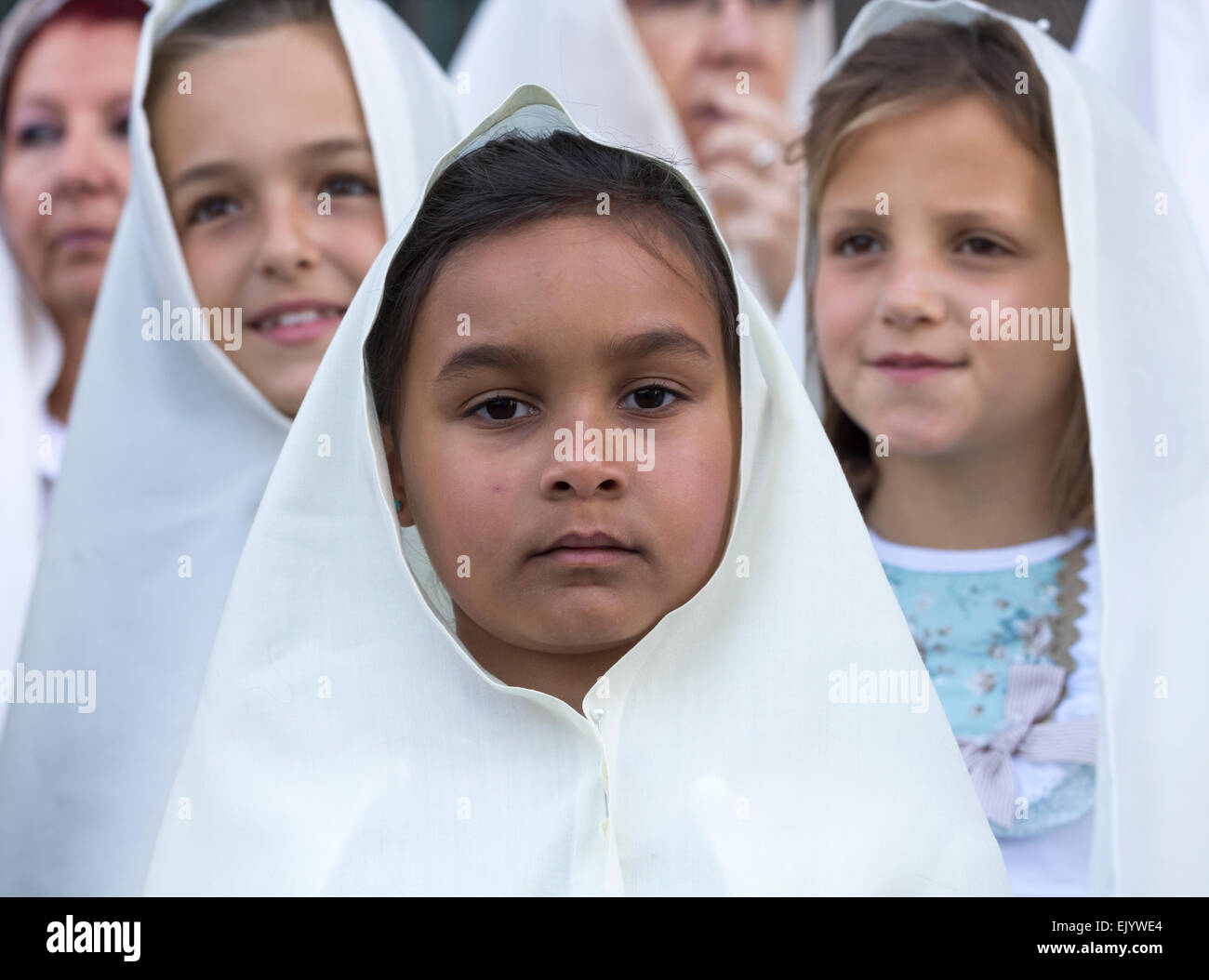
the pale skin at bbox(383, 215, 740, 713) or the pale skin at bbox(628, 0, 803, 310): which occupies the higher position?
the pale skin at bbox(628, 0, 803, 310)

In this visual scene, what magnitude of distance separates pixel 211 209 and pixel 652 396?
3.95 ft

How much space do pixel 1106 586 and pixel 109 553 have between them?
64.7 inches

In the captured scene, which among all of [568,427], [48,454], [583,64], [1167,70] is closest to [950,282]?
[1167,70]

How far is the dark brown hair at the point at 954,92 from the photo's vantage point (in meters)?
2.44

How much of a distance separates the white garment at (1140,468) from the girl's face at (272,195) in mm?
1190

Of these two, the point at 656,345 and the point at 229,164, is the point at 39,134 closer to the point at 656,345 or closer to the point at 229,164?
the point at 229,164

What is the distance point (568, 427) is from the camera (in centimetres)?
165

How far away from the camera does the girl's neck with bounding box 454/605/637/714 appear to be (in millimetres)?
1809

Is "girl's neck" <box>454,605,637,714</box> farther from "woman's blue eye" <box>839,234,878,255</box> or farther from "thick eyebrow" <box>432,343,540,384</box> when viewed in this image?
"woman's blue eye" <box>839,234,878,255</box>

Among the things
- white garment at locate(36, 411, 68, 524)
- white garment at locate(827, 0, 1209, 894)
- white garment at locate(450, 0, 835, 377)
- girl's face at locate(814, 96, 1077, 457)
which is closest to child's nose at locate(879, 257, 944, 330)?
girl's face at locate(814, 96, 1077, 457)

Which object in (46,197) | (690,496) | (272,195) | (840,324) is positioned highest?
(46,197)

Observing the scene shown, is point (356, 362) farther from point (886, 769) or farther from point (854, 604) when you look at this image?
point (886, 769)

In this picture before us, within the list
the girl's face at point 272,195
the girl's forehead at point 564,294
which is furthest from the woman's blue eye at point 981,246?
the girl's face at point 272,195

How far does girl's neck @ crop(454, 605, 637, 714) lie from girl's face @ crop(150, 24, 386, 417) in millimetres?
879
